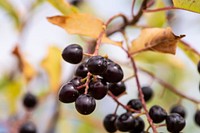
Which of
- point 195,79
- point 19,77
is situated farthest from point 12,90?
point 195,79

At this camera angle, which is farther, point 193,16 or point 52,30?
point 52,30

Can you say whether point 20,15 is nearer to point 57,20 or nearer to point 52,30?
point 57,20

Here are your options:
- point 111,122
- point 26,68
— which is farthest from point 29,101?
point 111,122

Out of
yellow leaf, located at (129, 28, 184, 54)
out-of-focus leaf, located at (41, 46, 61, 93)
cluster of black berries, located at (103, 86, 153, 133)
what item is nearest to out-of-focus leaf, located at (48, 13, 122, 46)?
yellow leaf, located at (129, 28, 184, 54)

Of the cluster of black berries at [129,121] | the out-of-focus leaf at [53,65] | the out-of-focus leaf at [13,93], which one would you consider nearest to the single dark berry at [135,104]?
the cluster of black berries at [129,121]

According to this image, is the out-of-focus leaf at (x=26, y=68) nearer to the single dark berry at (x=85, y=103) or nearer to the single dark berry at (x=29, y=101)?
the single dark berry at (x=29, y=101)

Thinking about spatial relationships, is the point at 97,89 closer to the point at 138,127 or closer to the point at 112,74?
the point at 112,74
